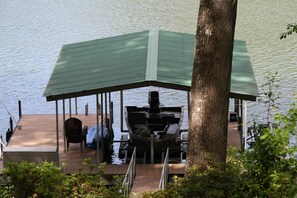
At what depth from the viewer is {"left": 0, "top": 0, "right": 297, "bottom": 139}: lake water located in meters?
19.2

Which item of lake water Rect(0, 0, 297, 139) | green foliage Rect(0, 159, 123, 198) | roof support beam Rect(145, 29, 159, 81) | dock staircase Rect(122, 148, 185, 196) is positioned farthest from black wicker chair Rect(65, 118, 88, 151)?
lake water Rect(0, 0, 297, 139)

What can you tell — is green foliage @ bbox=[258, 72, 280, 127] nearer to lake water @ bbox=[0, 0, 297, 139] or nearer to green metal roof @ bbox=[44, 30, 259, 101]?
green metal roof @ bbox=[44, 30, 259, 101]

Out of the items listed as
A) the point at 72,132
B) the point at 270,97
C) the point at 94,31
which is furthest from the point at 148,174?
the point at 94,31

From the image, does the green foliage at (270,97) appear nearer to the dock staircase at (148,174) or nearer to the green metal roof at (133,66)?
the green metal roof at (133,66)

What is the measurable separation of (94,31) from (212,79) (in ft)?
58.4

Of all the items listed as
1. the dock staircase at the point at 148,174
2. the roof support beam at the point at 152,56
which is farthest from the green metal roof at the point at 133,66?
the dock staircase at the point at 148,174

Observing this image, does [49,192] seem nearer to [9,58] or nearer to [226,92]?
[226,92]

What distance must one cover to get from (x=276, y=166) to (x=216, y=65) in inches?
46.7

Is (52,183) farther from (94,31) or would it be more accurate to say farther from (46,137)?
(94,31)

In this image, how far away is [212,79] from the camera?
748 centimetres

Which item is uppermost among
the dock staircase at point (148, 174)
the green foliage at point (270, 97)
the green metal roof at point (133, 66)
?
the green metal roof at point (133, 66)

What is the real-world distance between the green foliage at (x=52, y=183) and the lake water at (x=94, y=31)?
28.2ft

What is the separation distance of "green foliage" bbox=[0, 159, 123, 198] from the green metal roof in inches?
122

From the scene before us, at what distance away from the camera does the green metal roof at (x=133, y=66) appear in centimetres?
1151
